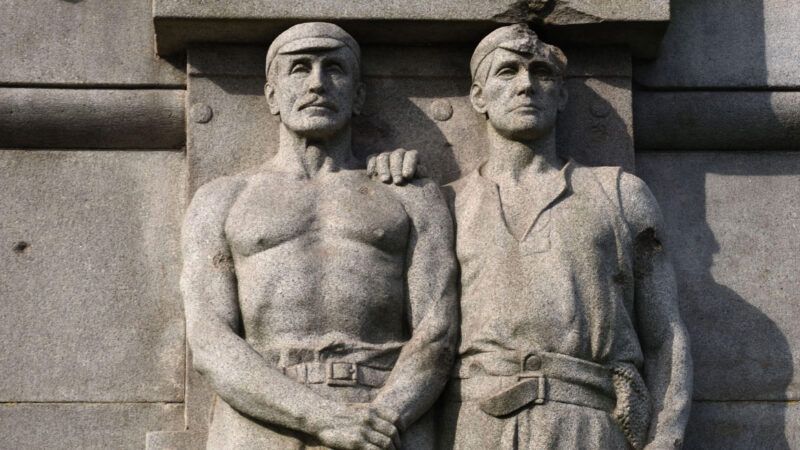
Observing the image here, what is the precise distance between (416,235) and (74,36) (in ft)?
7.25

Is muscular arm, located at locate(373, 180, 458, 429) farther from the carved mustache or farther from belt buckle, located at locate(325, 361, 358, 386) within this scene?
the carved mustache

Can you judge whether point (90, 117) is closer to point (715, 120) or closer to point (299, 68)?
point (299, 68)

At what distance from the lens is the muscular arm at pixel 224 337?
36.0ft

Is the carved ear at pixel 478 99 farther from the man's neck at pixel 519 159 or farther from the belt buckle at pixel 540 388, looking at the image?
the belt buckle at pixel 540 388

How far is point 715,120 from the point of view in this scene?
40.9 ft

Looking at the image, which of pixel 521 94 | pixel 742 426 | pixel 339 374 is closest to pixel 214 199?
pixel 339 374

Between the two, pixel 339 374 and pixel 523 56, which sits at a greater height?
pixel 523 56

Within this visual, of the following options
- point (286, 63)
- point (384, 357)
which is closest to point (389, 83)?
point (286, 63)

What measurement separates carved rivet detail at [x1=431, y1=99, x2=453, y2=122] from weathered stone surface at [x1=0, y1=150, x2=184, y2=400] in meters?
1.32

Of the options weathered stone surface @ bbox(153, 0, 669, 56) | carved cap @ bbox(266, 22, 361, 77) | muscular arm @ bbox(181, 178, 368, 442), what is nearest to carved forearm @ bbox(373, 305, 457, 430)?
muscular arm @ bbox(181, 178, 368, 442)

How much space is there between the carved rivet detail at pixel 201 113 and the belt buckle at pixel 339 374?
1609 mm

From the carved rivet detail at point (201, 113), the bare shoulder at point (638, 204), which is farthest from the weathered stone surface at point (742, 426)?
the carved rivet detail at point (201, 113)

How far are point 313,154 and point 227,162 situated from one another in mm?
513

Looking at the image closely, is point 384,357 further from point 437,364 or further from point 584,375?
point 584,375
